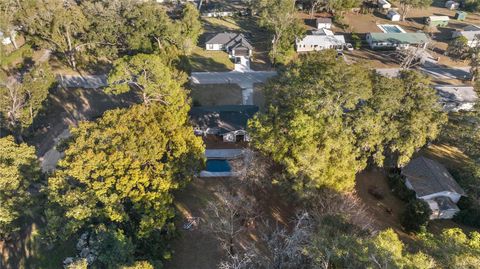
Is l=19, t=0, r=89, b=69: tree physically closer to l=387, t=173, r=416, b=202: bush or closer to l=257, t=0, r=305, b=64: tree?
l=257, t=0, r=305, b=64: tree

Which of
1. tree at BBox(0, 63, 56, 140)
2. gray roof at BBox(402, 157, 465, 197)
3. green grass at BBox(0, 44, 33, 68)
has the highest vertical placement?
green grass at BBox(0, 44, 33, 68)

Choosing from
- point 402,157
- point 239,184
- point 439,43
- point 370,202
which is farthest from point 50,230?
point 439,43

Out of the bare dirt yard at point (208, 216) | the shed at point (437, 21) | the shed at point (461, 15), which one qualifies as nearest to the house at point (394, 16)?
the shed at point (437, 21)

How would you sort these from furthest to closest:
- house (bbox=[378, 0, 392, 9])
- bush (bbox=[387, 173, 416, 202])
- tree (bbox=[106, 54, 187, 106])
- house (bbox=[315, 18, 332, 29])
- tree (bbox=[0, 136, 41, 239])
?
house (bbox=[378, 0, 392, 9])
house (bbox=[315, 18, 332, 29])
tree (bbox=[106, 54, 187, 106])
bush (bbox=[387, 173, 416, 202])
tree (bbox=[0, 136, 41, 239])

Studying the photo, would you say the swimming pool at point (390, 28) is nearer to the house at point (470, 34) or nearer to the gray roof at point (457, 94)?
the house at point (470, 34)

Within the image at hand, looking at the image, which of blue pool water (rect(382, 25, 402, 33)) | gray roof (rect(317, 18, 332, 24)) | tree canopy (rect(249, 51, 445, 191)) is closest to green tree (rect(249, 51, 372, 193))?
tree canopy (rect(249, 51, 445, 191))

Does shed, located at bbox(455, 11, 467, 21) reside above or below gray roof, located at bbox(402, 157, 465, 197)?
above

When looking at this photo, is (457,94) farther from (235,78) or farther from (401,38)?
(235,78)
